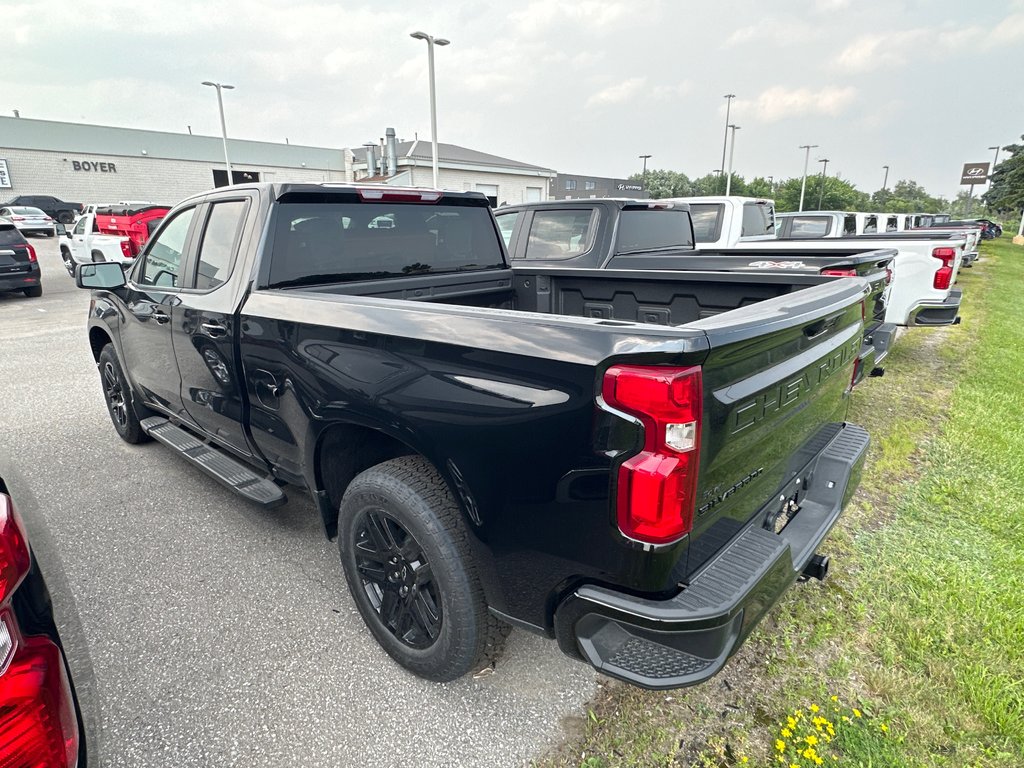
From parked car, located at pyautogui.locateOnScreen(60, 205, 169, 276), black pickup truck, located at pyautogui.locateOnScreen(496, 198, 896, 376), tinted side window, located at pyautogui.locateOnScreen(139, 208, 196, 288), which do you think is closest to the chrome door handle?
tinted side window, located at pyautogui.locateOnScreen(139, 208, 196, 288)

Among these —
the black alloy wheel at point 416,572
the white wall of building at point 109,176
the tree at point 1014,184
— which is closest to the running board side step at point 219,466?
the black alloy wheel at point 416,572

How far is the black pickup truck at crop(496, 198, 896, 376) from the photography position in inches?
187

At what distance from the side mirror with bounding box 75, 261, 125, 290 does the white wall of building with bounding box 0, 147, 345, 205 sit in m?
36.8

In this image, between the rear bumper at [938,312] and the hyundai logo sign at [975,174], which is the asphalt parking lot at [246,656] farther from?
the hyundai logo sign at [975,174]

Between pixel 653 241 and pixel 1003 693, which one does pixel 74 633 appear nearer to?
pixel 1003 693

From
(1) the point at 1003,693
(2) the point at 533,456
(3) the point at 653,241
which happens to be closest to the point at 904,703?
(1) the point at 1003,693

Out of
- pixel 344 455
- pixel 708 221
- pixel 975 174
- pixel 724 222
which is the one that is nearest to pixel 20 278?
pixel 344 455

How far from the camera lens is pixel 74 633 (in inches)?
99.6

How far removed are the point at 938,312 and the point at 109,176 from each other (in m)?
43.8

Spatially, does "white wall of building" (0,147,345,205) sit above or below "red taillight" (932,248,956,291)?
above

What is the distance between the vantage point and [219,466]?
3328 millimetres

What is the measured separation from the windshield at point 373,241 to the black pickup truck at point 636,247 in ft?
6.61

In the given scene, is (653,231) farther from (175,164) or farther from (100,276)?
(175,164)

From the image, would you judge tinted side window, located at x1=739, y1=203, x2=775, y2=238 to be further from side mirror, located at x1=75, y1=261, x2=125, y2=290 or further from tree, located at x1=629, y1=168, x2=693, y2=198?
tree, located at x1=629, y1=168, x2=693, y2=198
